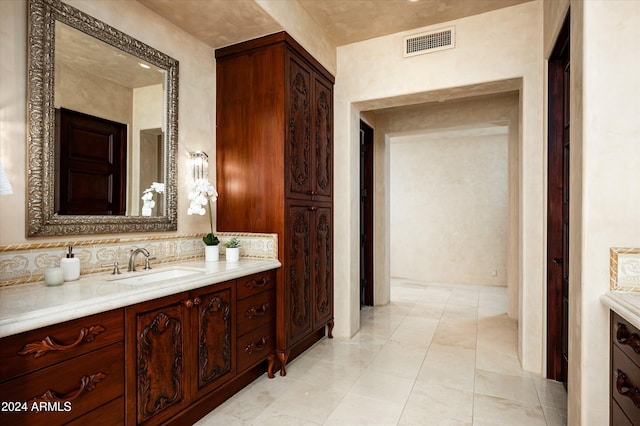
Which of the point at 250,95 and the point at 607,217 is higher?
the point at 250,95

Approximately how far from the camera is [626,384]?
134cm

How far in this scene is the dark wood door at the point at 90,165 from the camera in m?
1.92

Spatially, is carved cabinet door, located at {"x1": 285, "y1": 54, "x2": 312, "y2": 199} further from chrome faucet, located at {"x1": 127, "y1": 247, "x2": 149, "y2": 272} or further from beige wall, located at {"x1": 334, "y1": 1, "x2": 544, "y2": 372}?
chrome faucet, located at {"x1": 127, "y1": 247, "x2": 149, "y2": 272}

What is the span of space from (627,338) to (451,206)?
17.8 feet

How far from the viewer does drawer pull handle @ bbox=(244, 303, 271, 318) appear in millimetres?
2402

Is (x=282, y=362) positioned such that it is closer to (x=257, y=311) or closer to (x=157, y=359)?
(x=257, y=311)

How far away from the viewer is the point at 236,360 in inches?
89.7

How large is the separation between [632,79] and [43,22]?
2.95 meters

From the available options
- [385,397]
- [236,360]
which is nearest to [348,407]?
[385,397]

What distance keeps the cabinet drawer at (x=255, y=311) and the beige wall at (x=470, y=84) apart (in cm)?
109

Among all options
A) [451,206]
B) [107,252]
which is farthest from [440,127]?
[107,252]

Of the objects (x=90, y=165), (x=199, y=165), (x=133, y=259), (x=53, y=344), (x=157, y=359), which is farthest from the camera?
(x=199, y=165)

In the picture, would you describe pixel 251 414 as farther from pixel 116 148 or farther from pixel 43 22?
pixel 43 22

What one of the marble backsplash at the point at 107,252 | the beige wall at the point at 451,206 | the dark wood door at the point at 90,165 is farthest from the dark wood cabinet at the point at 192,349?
the beige wall at the point at 451,206
